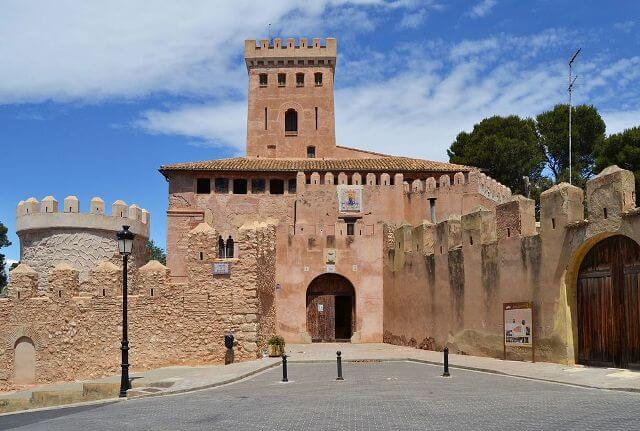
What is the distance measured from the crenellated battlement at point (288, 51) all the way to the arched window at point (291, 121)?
332cm

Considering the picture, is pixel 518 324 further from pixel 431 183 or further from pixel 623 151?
pixel 623 151

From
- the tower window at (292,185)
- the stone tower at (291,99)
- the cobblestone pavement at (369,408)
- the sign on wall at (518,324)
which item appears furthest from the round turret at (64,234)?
the stone tower at (291,99)

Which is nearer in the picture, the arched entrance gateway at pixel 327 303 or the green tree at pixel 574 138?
the arched entrance gateway at pixel 327 303

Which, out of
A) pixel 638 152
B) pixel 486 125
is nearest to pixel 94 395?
pixel 638 152

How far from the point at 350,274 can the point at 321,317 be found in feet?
7.79

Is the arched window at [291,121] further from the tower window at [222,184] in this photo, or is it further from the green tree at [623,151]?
the green tree at [623,151]

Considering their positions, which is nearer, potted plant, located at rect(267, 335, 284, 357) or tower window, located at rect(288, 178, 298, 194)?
potted plant, located at rect(267, 335, 284, 357)

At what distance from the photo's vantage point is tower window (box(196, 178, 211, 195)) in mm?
37844

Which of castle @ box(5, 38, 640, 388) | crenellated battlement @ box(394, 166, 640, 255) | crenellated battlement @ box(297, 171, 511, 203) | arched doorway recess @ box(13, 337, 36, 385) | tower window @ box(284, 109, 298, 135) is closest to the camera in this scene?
crenellated battlement @ box(394, 166, 640, 255)

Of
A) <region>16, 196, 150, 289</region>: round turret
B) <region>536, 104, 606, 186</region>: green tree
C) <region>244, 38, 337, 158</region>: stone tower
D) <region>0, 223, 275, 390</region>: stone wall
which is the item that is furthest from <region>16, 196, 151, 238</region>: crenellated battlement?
<region>536, 104, 606, 186</region>: green tree

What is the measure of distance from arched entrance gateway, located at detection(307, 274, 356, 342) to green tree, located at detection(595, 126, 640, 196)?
834 inches

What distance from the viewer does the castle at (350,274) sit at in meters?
17.6

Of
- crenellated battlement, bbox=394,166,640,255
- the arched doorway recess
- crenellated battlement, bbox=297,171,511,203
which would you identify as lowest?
the arched doorway recess

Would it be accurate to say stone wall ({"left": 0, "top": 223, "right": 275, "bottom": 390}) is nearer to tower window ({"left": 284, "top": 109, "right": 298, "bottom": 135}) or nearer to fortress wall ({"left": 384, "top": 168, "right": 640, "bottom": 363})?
fortress wall ({"left": 384, "top": 168, "right": 640, "bottom": 363})
